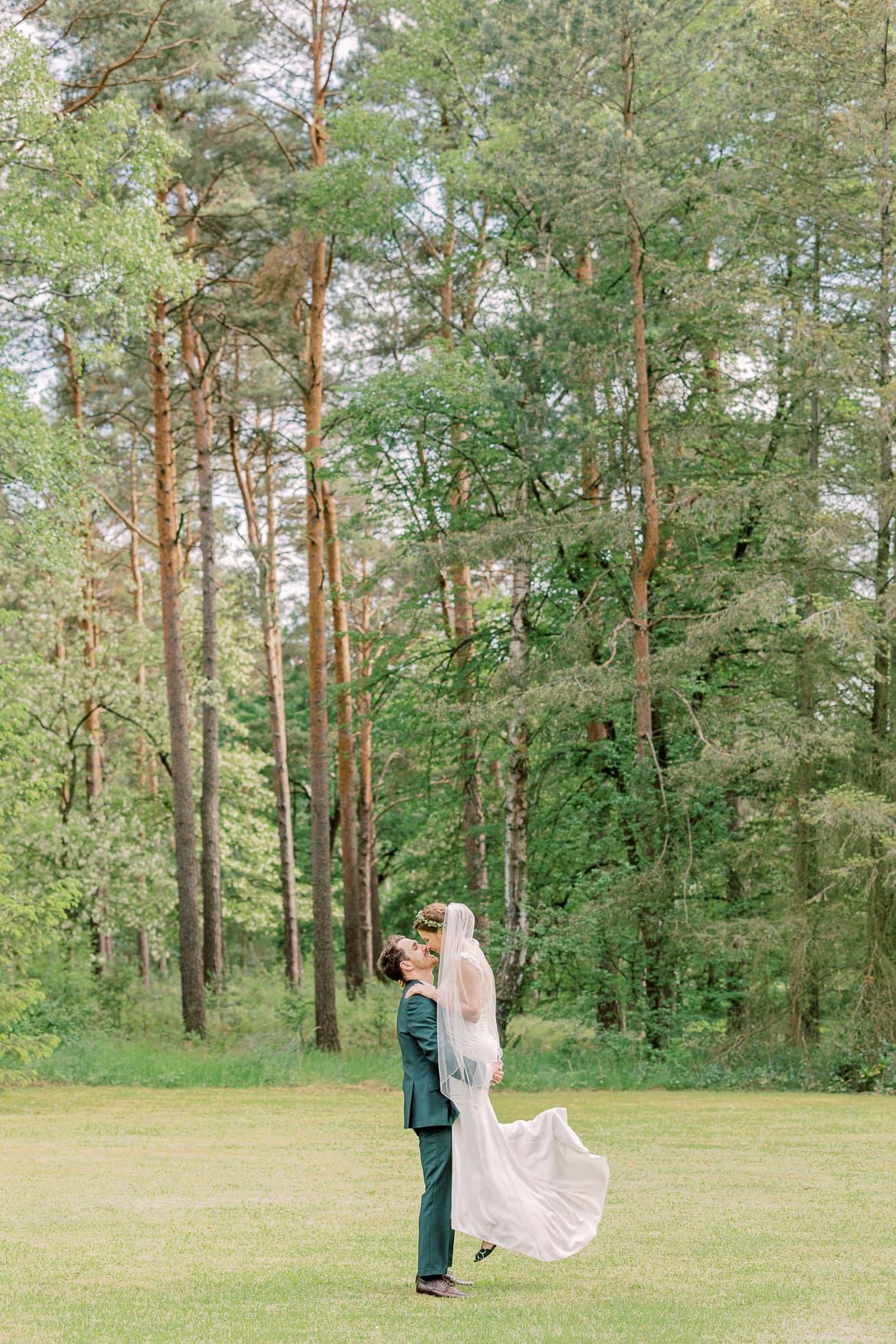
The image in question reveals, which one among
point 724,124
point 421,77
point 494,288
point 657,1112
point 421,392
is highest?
point 421,77

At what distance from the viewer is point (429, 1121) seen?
6.28m

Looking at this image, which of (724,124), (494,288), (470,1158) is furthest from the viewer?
(494,288)

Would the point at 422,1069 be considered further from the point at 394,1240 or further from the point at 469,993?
the point at 394,1240

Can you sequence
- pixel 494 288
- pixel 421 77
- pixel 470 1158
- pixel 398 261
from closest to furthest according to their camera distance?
1. pixel 470 1158
2. pixel 494 288
3. pixel 421 77
4. pixel 398 261

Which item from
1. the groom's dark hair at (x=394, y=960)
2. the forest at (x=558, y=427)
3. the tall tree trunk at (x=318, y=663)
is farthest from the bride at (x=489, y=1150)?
the tall tree trunk at (x=318, y=663)

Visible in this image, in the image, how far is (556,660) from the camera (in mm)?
19375

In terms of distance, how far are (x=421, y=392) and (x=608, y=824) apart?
6.66 meters

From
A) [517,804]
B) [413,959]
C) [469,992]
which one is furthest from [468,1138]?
[517,804]

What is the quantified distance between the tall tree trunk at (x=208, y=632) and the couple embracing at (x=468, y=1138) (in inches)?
718

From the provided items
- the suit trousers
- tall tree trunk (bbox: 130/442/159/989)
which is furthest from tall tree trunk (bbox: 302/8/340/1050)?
the suit trousers

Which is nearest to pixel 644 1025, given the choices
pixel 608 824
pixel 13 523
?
pixel 608 824

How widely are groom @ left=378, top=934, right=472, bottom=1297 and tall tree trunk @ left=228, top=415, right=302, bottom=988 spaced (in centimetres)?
2088

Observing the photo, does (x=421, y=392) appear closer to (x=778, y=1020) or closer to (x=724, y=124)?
(x=724, y=124)

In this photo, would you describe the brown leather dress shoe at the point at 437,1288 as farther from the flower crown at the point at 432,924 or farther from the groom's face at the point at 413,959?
the flower crown at the point at 432,924
